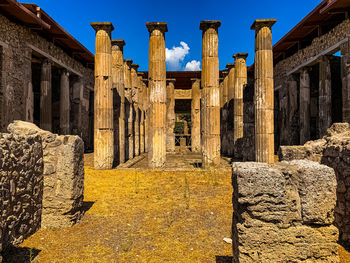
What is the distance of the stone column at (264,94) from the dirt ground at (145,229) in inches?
149

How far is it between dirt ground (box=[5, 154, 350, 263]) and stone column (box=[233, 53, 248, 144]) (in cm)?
799

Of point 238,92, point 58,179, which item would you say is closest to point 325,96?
point 238,92

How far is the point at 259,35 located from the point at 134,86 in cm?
910

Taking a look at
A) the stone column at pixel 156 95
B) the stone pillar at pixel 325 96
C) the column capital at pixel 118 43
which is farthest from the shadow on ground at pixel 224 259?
the stone pillar at pixel 325 96

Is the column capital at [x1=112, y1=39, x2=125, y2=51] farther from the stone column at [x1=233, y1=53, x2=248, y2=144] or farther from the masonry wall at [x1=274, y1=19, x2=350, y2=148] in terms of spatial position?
the masonry wall at [x1=274, y1=19, x2=350, y2=148]

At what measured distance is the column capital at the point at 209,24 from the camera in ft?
34.6

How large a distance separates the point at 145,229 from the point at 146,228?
4cm

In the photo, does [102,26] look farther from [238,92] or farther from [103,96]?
[238,92]

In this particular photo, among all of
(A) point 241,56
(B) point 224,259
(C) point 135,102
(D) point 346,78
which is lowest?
(B) point 224,259

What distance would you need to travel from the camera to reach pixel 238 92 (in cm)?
1488

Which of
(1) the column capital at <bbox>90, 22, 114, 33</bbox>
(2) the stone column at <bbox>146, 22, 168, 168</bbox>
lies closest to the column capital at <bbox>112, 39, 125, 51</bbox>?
(1) the column capital at <bbox>90, 22, 114, 33</bbox>

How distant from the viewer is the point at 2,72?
10.1 meters

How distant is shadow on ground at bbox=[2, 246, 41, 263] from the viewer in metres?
3.05

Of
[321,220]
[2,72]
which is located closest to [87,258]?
[321,220]
